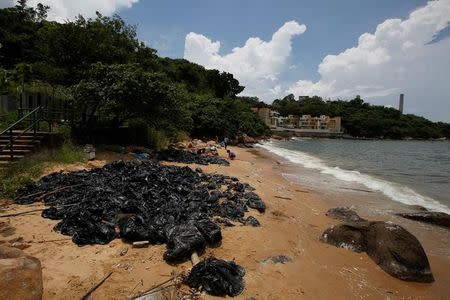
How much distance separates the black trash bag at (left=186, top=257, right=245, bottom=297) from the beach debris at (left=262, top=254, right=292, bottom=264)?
101 centimetres

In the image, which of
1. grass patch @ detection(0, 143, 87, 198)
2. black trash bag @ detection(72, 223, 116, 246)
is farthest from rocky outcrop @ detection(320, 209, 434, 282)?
grass patch @ detection(0, 143, 87, 198)

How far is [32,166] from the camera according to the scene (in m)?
10.7

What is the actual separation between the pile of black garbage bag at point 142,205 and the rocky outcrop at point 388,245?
94.0 inches

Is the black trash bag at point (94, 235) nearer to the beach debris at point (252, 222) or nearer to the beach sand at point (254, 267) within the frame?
the beach sand at point (254, 267)

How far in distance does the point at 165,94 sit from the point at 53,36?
25.8 feet

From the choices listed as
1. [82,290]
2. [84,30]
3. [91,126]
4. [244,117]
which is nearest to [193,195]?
[82,290]

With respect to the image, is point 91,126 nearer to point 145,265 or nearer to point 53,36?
point 53,36

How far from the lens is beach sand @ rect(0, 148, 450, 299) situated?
15.9 feet

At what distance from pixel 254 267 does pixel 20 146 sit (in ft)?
31.4

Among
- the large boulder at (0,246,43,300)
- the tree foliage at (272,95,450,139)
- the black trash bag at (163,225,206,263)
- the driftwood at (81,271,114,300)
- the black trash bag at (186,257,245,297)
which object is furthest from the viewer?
the tree foliage at (272,95,450,139)

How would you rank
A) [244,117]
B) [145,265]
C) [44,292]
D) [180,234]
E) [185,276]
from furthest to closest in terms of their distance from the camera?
[244,117] < [180,234] < [145,265] < [185,276] < [44,292]

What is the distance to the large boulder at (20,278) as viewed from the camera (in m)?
3.78

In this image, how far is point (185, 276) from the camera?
495 centimetres

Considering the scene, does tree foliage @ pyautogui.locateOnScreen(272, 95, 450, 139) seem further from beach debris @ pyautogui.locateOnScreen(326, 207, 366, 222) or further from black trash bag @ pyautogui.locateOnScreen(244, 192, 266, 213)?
black trash bag @ pyautogui.locateOnScreen(244, 192, 266, 213)
